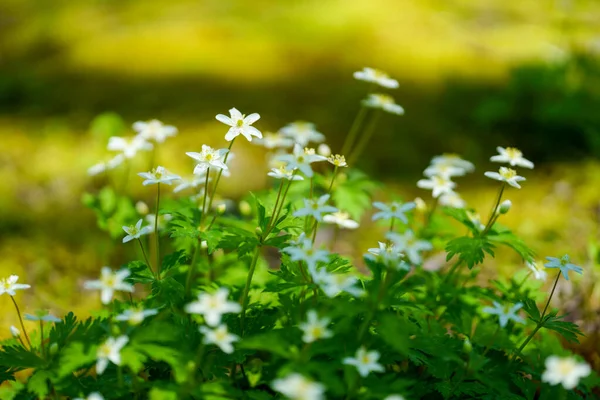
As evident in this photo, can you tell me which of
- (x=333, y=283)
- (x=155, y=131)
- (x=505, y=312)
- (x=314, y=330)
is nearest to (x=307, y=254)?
(x=333, y=283)

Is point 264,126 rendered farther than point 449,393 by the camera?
Yes

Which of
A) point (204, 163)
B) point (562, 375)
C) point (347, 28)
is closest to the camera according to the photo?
point (562, 375)

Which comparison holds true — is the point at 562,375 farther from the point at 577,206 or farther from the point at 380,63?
the point at 380,63

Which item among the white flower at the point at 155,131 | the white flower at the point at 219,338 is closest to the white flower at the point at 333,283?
the white flower at the point at 219,338

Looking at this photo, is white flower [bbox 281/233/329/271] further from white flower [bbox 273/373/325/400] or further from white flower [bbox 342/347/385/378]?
white flower [bbox 273/373/325/400]

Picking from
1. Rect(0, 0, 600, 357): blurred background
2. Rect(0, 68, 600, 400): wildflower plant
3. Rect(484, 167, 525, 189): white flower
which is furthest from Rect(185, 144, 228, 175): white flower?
Rect(0, 0, 600, 357): blurred background

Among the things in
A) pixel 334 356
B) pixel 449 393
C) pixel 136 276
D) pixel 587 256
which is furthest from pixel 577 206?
pixel 136 276

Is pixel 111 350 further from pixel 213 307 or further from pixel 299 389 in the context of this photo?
pixel 299 389
